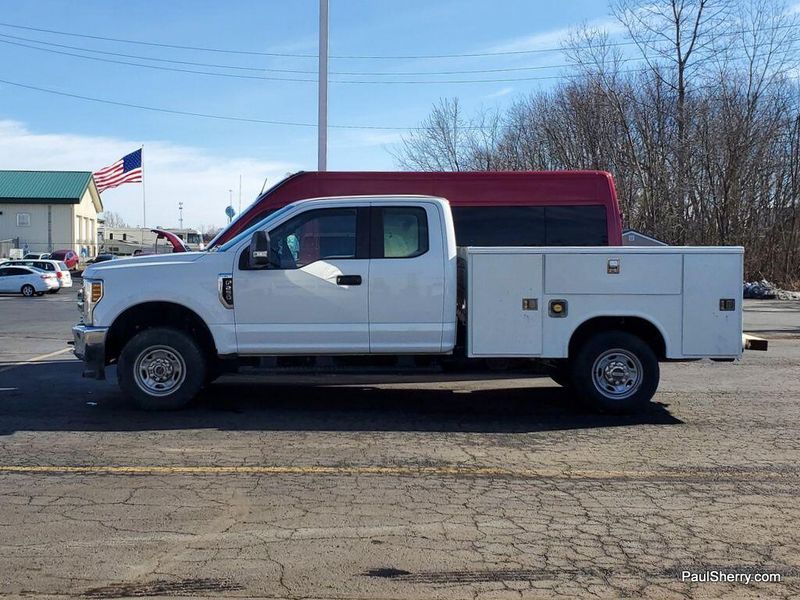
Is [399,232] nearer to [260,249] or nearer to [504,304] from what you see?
[504,304]

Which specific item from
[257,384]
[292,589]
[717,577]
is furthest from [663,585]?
[257,384]

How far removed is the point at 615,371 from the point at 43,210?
210ft

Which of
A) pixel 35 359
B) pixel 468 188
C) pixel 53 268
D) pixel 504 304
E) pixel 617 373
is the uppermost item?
pixel 468 188

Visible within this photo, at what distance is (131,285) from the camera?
340 inches

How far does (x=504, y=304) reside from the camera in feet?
28.3

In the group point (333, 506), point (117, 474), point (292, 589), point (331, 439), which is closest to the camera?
point (292, 589)

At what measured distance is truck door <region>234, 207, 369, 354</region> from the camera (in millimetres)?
8648

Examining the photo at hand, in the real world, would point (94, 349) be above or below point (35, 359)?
above

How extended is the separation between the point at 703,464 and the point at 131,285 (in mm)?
5796

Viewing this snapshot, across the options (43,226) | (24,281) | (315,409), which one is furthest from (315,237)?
(43,226)

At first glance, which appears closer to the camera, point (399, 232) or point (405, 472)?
point (405, 472)

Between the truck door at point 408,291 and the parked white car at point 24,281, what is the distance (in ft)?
101

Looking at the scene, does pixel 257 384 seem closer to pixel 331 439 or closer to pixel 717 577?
pixel 331 439

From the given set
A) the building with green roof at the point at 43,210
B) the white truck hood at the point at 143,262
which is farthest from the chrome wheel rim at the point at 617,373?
the building with green roof at the point at 43,210
